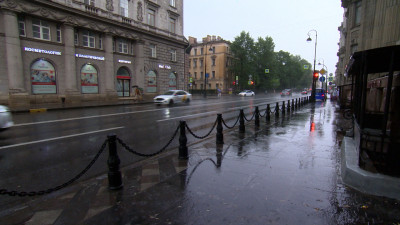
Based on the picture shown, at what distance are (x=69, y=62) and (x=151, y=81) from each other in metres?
11.4

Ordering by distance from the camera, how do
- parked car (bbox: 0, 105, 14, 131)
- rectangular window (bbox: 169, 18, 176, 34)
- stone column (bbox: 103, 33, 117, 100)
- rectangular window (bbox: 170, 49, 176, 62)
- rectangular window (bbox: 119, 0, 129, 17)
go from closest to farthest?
parked car (bbox: 0, 105, 14, 131) → stone column (bbox: 103, 33, 117, 100) → rectangular window (bbox: 119, 0, 129, 17) → rectangular window (bbox: 169, 18, 176, 34) → rectangular window (bbox: 170, 49, 176, 62)

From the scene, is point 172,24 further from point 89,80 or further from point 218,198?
point 218,198

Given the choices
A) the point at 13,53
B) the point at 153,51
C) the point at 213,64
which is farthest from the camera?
the point at 213,64

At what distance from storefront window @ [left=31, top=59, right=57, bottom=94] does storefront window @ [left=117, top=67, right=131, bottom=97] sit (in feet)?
25.0

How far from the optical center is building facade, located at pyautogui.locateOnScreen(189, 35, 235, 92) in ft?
218

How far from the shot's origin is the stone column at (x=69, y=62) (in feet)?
73.9

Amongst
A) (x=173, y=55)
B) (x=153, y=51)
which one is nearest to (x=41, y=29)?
(x=153, y=51)

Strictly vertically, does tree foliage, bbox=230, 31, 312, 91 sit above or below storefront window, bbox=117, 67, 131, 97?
above

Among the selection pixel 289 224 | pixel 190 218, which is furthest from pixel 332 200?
pixel 190 218

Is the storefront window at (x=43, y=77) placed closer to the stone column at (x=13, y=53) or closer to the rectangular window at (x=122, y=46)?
the stone column at (x=13, y=53)

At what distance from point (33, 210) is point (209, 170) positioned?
3.10 meters

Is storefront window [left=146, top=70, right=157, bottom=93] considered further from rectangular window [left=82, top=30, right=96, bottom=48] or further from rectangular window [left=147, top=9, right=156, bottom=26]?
rectangular window [left=82, top=30, right=96, bottom=48]

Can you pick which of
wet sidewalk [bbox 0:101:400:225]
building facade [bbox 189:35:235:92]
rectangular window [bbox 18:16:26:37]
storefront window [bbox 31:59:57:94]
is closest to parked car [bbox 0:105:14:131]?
wet sidewalk [bbox 0:101:400:225]

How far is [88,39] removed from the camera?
25.0 metres
